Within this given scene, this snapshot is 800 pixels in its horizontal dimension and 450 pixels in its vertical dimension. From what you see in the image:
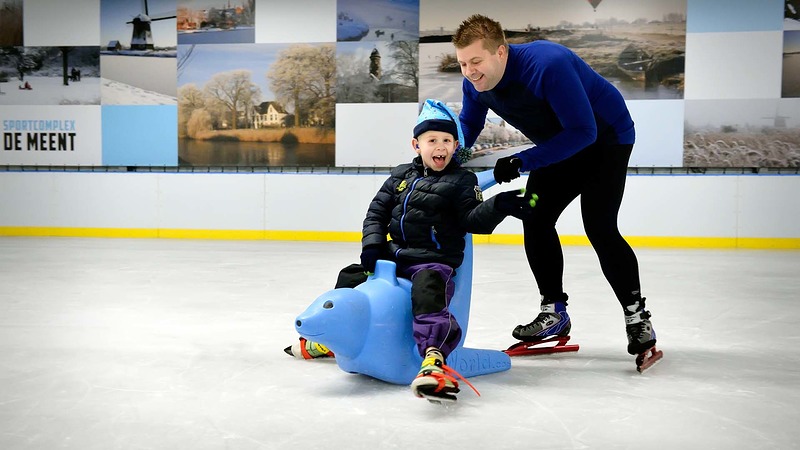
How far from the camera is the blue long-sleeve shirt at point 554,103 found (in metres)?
2.39

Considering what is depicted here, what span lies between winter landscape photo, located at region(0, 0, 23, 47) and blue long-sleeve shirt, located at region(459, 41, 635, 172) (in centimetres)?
843

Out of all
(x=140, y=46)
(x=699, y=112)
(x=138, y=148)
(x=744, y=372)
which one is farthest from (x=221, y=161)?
(x=744, y=372)

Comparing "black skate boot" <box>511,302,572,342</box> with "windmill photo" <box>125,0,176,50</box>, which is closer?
"black skate boot" <box>511,302,572,342</box>

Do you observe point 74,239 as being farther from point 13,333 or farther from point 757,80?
point 757,80

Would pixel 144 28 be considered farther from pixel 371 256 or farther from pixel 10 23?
pixel 371 256

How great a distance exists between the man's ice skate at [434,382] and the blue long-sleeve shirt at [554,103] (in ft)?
2.17

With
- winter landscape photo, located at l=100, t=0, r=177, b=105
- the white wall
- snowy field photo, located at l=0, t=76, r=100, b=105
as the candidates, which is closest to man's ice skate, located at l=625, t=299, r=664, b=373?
the white wall

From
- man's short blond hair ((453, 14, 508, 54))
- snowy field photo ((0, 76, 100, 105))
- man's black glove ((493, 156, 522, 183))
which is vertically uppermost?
snowy field photo ((0, 76, 100, 105))

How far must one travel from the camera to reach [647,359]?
262 cm

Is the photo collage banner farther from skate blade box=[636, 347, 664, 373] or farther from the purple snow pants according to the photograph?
the purple snow pants

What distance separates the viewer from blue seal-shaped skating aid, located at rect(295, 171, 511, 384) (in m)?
2.19

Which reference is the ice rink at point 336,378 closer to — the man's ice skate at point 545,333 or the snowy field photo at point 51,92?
the man's ice skate at point 545,333

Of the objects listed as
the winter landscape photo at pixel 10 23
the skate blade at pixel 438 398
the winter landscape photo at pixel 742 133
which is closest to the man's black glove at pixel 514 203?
the skate blade at pixel 438 398

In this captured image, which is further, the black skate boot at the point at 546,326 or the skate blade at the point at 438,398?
the black skate boot at the point at 546,326
